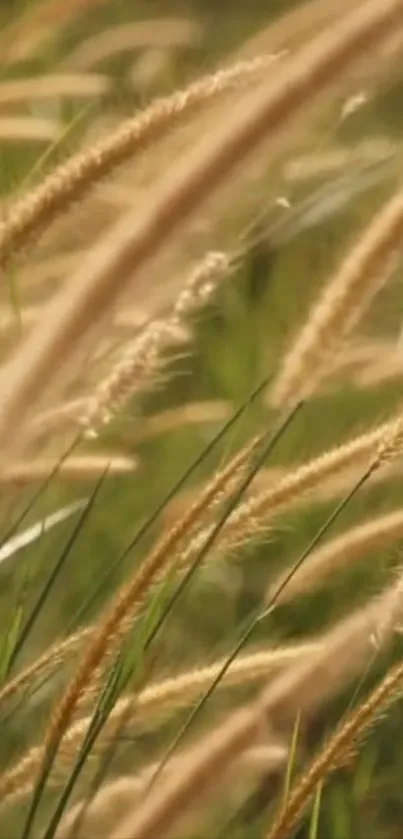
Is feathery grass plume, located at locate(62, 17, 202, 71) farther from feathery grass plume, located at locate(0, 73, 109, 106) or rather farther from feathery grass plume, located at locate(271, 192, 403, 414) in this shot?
feathery grass plume, located at locate(271, 192, 403, 414)

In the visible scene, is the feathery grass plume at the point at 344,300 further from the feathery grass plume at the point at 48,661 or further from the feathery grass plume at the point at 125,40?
the feathery grass plume at the point at 125,40

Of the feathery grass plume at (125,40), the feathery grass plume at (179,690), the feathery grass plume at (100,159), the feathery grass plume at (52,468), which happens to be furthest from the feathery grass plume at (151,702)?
the feathery grass plume at (125,40)

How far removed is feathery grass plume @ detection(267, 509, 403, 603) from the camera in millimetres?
476

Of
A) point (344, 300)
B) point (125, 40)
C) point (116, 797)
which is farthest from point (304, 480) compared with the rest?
point (125, 40)

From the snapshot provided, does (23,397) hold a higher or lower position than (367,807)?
higher

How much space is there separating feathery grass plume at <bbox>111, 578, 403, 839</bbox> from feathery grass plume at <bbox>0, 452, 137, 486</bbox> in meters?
0.13

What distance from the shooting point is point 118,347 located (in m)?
0.48

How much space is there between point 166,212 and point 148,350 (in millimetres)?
45

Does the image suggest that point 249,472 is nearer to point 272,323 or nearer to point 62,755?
point 62,755

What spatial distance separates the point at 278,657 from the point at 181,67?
556 millimetres

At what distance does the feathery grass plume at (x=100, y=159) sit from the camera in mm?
332

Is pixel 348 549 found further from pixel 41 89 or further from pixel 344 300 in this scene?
pixel 41 89

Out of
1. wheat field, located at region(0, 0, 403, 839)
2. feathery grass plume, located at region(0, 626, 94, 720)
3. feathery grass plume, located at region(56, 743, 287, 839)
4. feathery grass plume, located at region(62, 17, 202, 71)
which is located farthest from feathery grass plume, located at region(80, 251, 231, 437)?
feathery grass plume, located at region(62, 17, 202, 71)

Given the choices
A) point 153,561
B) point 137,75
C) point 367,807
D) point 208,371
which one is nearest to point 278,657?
point 153,561
